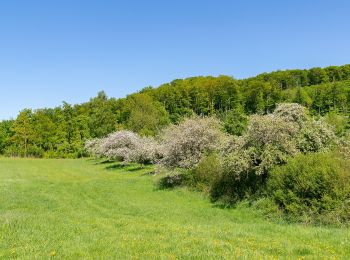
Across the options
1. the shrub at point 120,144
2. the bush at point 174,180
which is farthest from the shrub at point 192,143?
the shrub at point 120,144

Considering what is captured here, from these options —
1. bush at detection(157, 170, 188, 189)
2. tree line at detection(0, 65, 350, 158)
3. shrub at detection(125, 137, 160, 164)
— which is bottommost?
bush at detection(157, 170, 188, 189)

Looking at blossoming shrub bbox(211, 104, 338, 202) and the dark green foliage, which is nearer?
blossoming shrub bbox(211, 104, 338, 202)

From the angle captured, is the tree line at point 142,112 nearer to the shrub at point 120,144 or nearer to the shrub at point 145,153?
the shrub at point 120,144

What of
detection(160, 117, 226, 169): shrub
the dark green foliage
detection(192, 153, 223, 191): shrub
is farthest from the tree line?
the dark green foliage

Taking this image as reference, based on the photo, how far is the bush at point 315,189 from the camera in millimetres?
15859

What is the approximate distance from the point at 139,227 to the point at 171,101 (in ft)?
367

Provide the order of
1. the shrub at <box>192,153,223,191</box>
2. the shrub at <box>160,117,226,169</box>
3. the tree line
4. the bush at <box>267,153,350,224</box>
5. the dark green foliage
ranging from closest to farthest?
the bush at <box>267,153,350,224</box>, the dark green foliage, the shrub at <box>192,153,223,191</box>, the shrub at <box>160,117,226,169</box>, the tree line

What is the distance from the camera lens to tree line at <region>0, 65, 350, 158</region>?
262ft

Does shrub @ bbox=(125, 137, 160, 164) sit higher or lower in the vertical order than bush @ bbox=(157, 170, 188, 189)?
higher

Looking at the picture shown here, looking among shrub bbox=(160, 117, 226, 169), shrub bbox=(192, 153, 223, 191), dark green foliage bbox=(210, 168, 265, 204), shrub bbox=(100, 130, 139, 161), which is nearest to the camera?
dark green foliage bbox=(210, 168, 265, 204)

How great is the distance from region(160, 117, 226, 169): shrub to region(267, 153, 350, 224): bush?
1077cm

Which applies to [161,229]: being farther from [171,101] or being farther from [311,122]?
[171,101]

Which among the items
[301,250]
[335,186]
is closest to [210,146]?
[335,186]

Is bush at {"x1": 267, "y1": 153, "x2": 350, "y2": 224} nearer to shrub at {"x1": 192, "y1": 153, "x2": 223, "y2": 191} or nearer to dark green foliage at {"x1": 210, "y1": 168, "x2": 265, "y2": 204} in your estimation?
dark green foliage at {"x1": 210, "y1": 168, "x2": 265, "y2": 204}
